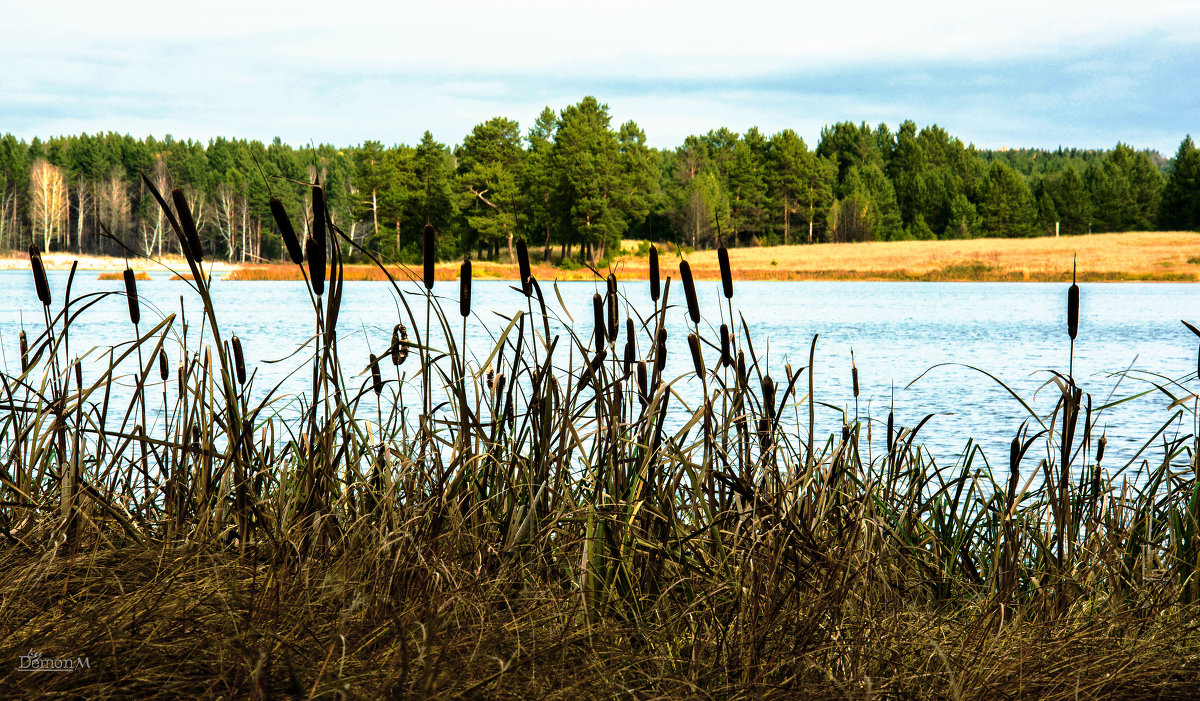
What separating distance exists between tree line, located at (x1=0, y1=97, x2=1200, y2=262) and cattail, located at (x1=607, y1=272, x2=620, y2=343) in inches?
2019

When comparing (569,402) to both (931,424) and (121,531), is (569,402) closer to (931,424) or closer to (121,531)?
(121,531)

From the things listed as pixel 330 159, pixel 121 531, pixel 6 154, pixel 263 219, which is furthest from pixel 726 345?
pixel 330 159

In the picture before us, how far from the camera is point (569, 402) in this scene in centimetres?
249

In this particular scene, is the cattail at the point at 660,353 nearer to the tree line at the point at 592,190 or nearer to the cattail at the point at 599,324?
the cattail at the point at 599,324

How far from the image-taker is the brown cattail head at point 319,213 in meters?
2.02

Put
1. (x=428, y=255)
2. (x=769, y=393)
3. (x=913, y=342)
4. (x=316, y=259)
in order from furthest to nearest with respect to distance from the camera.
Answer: (x=913, y=342) → (x=769, y=393) → (x=428, y=255) → (x=316, y=259)

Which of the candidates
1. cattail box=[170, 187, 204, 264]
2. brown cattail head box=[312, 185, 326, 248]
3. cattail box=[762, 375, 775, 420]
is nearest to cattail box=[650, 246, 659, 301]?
cattail box=[762, 375, 775, 420]

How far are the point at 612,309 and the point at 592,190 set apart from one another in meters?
54.0

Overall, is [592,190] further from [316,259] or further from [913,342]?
[316,259]

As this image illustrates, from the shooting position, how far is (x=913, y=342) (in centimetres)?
1772

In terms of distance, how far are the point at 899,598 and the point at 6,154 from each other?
92280mm

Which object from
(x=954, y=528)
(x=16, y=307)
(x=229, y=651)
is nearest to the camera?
(x=229, y=651)

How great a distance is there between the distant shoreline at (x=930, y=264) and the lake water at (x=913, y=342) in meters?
10.5

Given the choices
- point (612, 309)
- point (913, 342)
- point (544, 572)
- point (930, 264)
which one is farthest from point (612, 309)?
point (930, 264)
